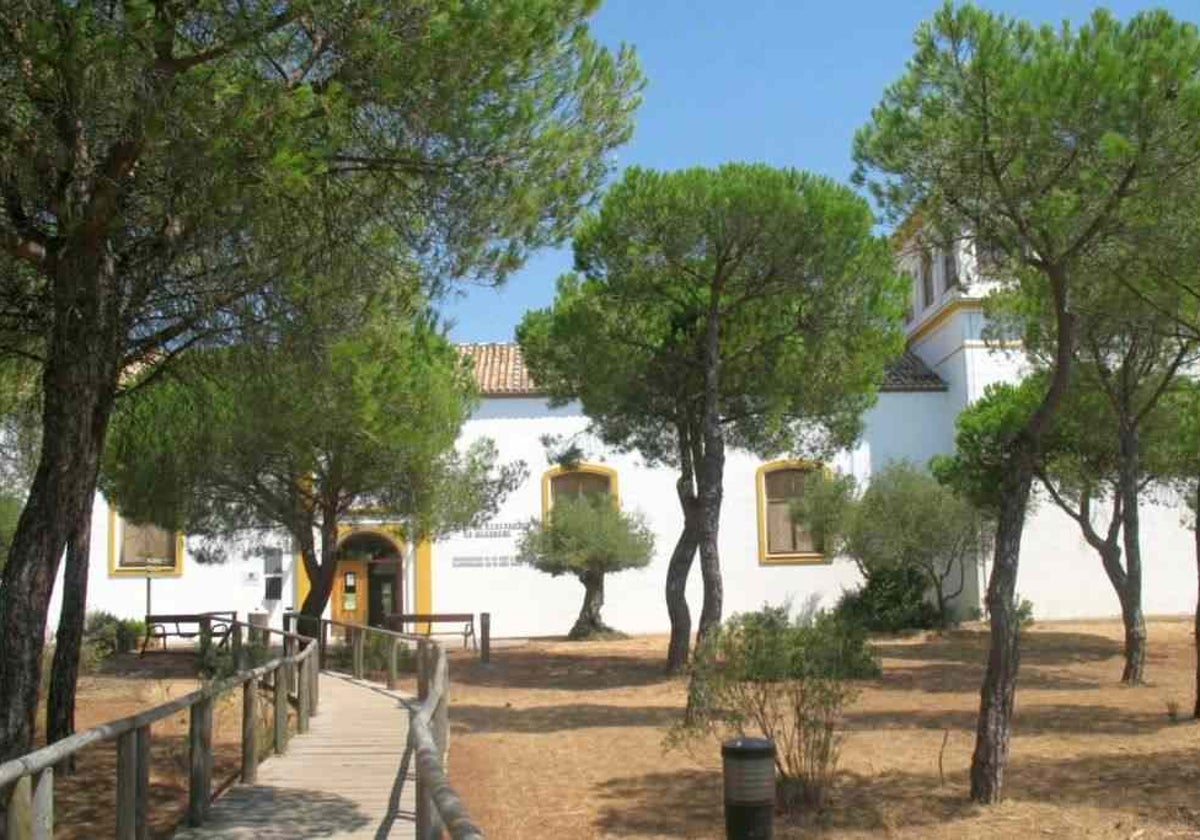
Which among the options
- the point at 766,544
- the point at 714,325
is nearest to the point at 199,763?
the point at 714,325

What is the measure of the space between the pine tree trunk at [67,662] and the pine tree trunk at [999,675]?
21.8 ft

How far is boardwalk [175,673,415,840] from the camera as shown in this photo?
306 inches

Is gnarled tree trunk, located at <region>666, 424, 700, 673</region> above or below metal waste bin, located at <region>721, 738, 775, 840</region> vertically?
above

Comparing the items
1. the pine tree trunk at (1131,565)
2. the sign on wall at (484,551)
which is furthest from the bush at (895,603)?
the pine tree trunk at (1131,565)

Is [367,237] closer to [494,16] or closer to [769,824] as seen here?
[494,16]

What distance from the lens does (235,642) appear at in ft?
68.5

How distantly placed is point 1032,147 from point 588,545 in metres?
20.6

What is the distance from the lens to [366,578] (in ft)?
111

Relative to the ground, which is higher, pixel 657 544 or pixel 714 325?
pixel 714 325

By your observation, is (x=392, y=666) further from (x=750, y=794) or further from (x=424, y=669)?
(x=750, y=794)

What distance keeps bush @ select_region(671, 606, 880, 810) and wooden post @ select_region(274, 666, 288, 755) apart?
3222 mm

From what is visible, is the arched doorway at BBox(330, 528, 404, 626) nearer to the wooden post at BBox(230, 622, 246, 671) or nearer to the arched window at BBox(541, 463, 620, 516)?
the arched window at BBox(541, 463, 620, 516)

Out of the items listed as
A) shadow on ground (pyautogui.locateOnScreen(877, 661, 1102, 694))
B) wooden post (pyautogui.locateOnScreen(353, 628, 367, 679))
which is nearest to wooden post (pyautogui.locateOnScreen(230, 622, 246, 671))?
wooden post (pyautogui.locateOnScreen(353, 628, 367, 679))

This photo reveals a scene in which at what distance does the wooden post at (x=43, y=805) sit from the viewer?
16.8 feet
